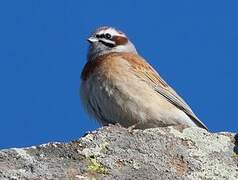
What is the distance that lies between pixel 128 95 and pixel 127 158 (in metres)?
3.68

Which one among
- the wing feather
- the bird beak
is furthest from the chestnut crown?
the wing feather

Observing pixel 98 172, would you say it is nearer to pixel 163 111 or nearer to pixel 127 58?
pixel 163 111

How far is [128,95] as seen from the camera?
7723 mm

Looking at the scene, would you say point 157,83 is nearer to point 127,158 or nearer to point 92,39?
point 92,39

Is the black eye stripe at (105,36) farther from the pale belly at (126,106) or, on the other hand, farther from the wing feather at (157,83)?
the pale belly at (126,106)

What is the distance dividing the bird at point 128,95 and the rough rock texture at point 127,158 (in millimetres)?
2421

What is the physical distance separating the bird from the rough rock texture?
2421 millimetres

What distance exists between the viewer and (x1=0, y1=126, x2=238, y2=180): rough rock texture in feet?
12.4

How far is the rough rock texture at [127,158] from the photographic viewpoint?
379 cm

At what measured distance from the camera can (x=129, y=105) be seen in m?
7.61

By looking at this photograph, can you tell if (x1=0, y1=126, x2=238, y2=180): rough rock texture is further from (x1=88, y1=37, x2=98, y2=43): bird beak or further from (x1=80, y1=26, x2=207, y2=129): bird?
(x1=88, y1=37, x2=98, y2=43): bird beak

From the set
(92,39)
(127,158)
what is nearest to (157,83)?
(92,39)

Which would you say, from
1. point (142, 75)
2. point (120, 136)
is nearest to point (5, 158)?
point (120, 136)

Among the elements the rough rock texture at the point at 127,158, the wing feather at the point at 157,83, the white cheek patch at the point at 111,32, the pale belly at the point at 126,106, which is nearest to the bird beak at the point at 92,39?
the white cheek patch at the point at 111,32
